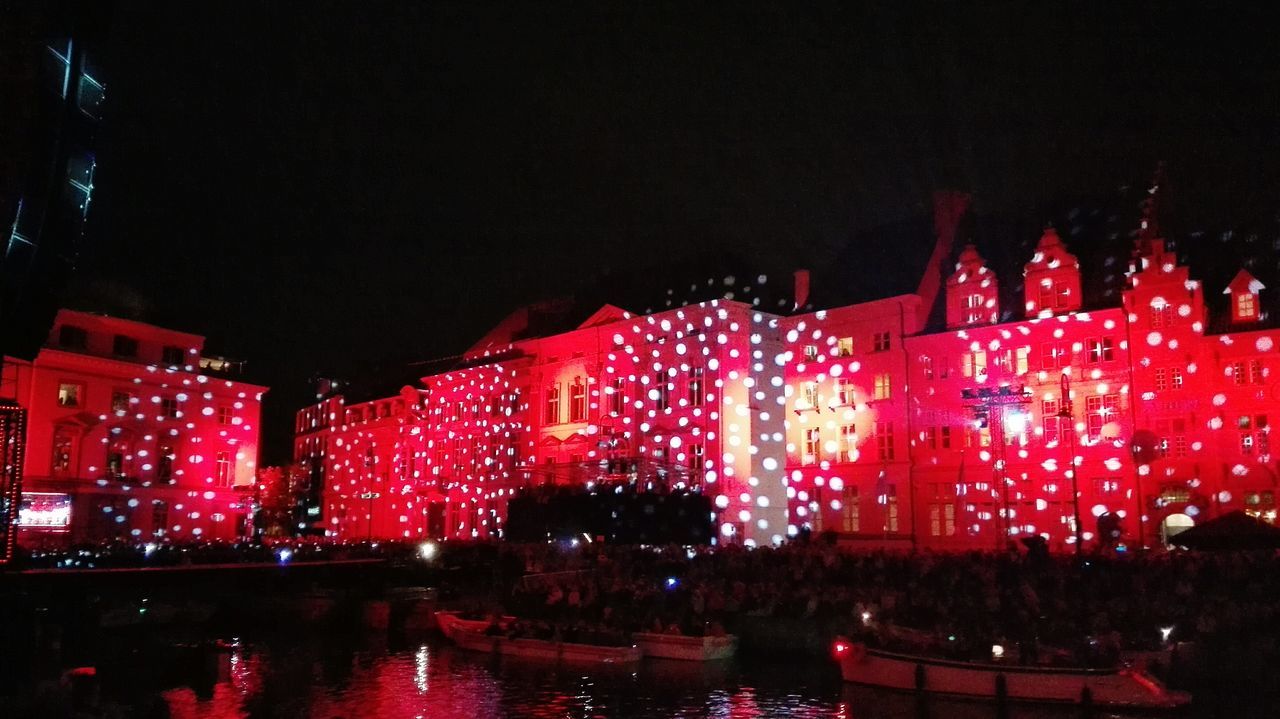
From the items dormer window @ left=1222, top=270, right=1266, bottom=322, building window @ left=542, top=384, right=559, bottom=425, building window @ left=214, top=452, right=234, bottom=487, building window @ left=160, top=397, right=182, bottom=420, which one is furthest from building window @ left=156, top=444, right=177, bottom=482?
dormer window @ left=1222, top=270, right=1266, bottom=322

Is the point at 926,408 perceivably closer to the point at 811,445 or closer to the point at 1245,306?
the point at 811,445

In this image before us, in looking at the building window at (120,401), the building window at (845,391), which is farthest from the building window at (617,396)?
the building window at (120,401)

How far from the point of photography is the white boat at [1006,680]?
18.2m

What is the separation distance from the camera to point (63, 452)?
41.8 m

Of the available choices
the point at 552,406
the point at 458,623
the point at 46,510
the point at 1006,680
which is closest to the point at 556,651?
the point at 458,623

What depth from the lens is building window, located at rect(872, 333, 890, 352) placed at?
3953cm

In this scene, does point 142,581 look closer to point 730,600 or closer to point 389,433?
point 730,600

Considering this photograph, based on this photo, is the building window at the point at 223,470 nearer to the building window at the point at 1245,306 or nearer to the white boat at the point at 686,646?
the white boat at the point at 686,646

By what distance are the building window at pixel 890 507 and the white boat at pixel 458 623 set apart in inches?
653

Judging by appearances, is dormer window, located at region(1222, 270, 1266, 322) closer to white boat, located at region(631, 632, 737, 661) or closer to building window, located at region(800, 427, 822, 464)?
building window, located at region(800, 427, 822, 464)

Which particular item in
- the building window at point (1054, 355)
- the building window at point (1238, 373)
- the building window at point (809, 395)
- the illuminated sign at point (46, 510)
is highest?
the building window at point (1054, 355)

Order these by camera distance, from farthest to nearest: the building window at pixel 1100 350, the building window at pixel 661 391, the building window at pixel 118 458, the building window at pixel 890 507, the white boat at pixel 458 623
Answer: the building window at pixel 118 458
the building window at pixel 661 391
the building window at pixel 890 507
the building window at pixel 1100 350
the white boat at pixel 458 623

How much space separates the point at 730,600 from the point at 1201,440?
53.0 feet

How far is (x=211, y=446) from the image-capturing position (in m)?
48.4
